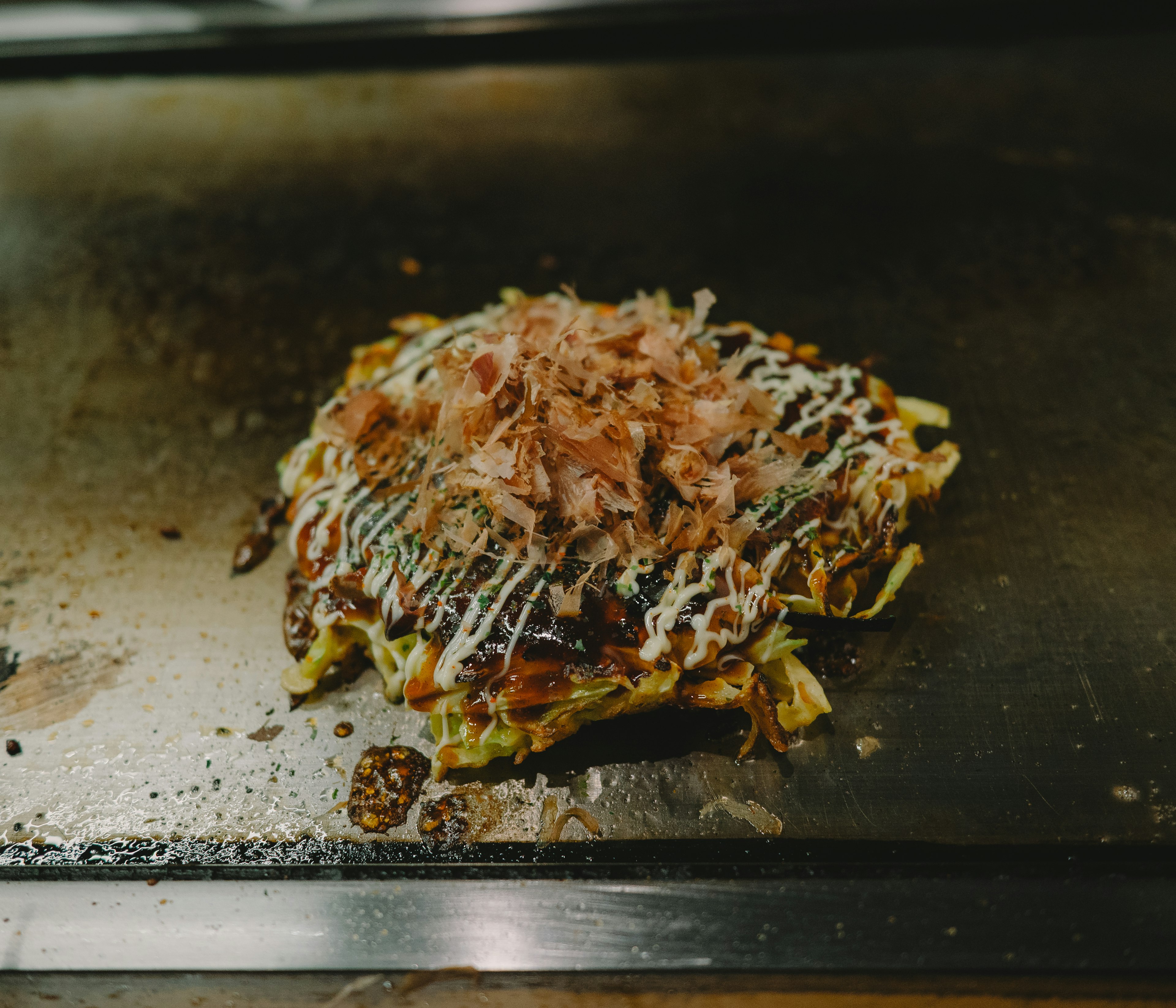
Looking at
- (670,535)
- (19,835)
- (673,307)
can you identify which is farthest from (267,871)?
(673,307)

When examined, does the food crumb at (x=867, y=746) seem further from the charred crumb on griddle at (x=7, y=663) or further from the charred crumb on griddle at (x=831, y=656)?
the charred crumb on griddle at (x=7, y=663)

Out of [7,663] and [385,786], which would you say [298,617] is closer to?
[385,786]

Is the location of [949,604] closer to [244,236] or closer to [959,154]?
[959,154]

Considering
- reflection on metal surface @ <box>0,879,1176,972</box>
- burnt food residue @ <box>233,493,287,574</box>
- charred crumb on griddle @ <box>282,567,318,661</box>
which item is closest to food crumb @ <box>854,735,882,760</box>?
reflection on metal surface @ <box>0,879,1176,972</box>

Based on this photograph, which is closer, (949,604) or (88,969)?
(88,969)

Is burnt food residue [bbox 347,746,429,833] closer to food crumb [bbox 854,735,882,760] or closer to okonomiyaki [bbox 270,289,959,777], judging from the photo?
okonomiyaki [bbox 270,289,959,777]

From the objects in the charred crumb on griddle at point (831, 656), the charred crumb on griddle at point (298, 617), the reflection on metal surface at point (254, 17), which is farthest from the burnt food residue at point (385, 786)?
the reflection on metal surface at point (254, 17)
